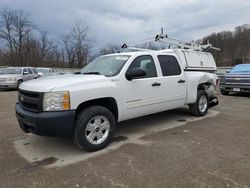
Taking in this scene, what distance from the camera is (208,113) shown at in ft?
25.6

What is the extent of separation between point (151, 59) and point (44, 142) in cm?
298

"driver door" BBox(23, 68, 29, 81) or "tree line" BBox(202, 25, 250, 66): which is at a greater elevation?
"tree line" BBox(202, 25, 250, 66)

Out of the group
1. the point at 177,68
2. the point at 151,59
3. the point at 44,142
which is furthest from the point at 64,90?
the point at 177,68

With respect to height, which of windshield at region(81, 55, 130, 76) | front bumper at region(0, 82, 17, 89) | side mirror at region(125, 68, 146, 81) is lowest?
front bumper at region(0, 82, 17, 89)

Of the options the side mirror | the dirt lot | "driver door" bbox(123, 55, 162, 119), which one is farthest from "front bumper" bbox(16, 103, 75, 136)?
the side mirror

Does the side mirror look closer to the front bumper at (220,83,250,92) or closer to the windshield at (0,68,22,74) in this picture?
the front bumper at (220,83,250,92)

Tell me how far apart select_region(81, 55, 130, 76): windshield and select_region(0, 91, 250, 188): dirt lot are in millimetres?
1447

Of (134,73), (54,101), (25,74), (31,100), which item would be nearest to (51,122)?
(54,101)

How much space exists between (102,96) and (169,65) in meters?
2.37

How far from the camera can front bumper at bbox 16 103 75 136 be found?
3.91 m

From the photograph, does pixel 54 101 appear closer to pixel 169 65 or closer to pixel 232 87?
pixel 169 65

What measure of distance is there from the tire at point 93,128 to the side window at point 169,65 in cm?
201

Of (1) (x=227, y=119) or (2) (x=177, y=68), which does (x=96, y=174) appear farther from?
(1) (x=227, y=119)

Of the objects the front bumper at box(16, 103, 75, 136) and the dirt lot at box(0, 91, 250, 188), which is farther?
the front bumper at box(16, 103, 75, 136)
